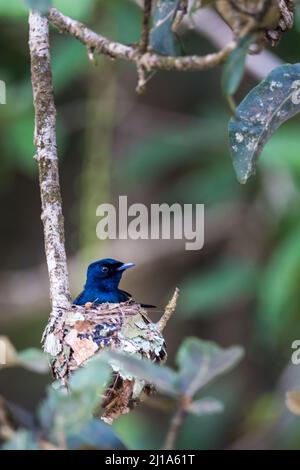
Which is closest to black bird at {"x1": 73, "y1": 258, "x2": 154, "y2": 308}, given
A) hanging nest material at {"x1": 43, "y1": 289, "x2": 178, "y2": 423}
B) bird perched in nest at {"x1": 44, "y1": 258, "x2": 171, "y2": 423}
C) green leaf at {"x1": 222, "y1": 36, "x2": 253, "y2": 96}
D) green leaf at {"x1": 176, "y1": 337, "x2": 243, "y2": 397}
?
bird perched in nest at {"x1": 44, "y1": 258, "x2": 171, "y2": 423}

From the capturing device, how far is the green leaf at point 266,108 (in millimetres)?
2877

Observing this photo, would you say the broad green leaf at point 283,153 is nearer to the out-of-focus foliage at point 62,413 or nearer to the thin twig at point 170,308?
the thin twig at point 170,308

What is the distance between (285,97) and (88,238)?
163 inches

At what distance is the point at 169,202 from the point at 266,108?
6.55 meters

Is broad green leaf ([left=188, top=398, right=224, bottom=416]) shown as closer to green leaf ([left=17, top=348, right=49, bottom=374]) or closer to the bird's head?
green leaf ([left=17, top=348, right=49, bottom=374])

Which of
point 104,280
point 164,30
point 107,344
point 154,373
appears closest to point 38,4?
point 164,30

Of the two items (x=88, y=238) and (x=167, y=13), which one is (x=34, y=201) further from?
(x=167, y=13)

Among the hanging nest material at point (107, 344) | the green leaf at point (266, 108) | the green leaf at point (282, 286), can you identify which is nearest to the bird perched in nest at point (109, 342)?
the hanging nest material at point (107, 344)

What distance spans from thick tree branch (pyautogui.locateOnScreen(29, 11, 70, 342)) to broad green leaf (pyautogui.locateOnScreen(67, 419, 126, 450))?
1.18m

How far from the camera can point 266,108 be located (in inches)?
117

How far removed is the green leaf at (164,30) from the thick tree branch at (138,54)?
0.23 ft

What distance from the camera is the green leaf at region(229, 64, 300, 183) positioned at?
288 centimetres
